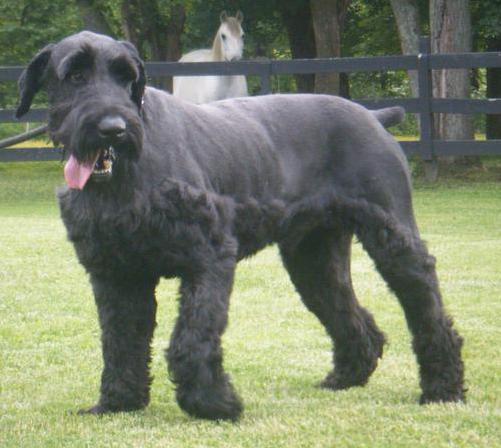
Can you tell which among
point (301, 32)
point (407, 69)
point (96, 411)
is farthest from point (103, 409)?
point (301, 32)

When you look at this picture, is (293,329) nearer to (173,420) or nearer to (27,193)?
(173,420)

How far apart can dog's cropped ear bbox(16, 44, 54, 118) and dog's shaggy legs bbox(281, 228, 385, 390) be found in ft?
5.52

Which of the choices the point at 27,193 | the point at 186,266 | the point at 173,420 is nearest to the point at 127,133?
the point at 186,266

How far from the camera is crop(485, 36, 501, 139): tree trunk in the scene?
93.8 feet

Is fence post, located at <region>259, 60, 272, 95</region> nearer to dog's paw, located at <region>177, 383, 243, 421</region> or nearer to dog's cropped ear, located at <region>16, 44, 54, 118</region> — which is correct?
dog's cropped ear, located at <region>16, 44, 54, 118</region>

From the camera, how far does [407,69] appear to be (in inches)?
722

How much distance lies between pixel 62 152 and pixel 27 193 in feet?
52.8

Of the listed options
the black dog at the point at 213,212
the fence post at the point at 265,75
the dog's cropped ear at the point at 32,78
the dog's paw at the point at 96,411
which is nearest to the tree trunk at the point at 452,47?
the fence post at the point at 265,75

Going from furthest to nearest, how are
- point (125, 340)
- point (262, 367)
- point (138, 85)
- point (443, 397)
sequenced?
1. point (262, 367)
2. point (443, 397)
3. point (125, 340)
4. point (138, 85)

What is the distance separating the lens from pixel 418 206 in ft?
54.6

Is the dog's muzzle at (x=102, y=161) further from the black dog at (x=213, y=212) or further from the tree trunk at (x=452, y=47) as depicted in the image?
the tree trunk at (x=452, y=47)

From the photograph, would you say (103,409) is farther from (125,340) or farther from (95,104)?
(95,104)

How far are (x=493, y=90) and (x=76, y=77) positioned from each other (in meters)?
25.3

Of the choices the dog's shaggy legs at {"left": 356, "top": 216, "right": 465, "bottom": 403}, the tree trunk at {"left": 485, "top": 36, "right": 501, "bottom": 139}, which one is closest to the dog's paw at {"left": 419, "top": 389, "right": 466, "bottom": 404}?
the dog's shaggy legs at {"left": 356, "top": 216, "right": 465, "bottom": 403}
